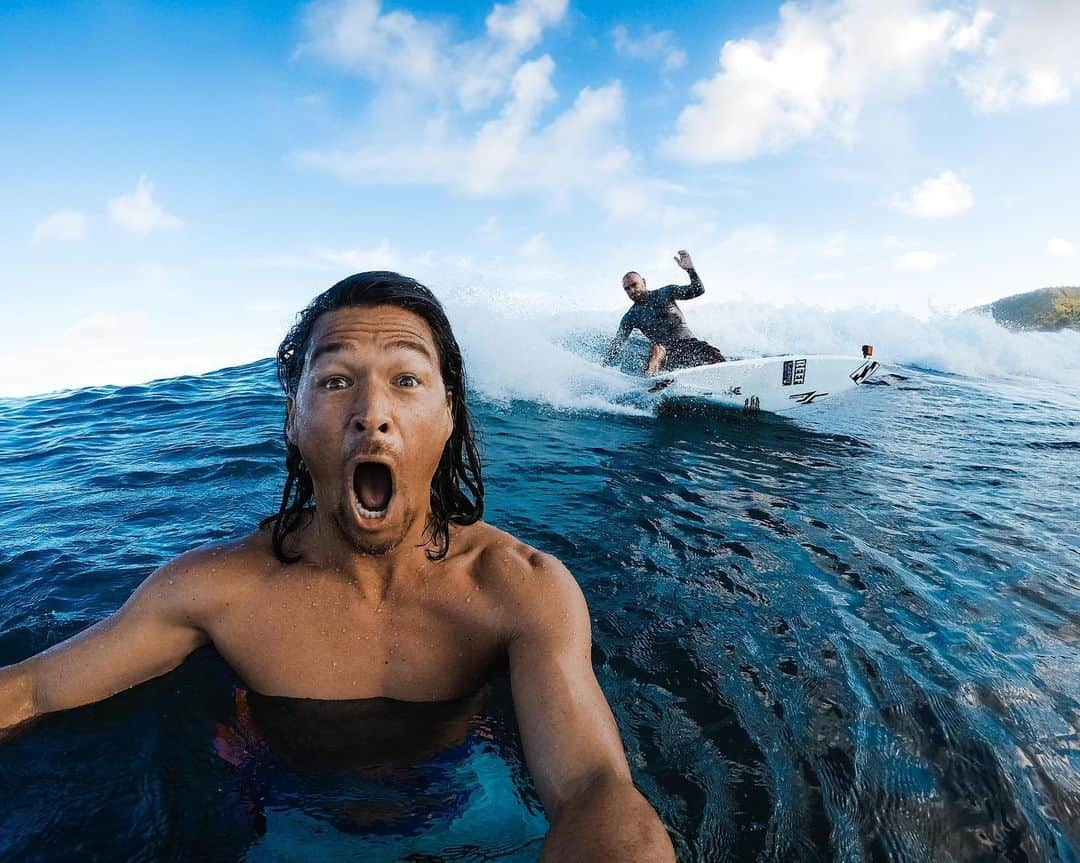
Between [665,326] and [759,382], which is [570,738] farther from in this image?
[665,326]

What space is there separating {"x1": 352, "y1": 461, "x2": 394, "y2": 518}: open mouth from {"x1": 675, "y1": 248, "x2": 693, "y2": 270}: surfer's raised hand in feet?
29.9

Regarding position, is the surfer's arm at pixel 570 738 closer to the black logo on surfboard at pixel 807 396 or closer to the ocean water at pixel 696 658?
the ocean water at pixel 696 658

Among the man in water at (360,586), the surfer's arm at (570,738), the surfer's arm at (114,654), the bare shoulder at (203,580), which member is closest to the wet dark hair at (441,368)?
the man in water at (360,586)

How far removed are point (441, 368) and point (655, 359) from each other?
29.9 ft

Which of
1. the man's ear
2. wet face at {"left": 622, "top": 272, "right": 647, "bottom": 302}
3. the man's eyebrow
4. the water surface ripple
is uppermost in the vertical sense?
wet face at {"left": 622, "top": 272, "right": 647, "bottom": 302}

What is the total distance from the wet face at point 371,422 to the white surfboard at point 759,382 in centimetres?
834

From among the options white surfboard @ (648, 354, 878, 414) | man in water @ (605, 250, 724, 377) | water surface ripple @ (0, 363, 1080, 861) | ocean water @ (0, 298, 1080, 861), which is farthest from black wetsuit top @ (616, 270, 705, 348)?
water surface ripple @ (0, 363, 1080, 861)

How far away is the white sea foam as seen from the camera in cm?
1081

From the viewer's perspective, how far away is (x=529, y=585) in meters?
1.99

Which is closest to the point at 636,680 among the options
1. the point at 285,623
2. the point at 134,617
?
the point at 285,623

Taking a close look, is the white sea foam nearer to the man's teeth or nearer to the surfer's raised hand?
the surfer's raised hand

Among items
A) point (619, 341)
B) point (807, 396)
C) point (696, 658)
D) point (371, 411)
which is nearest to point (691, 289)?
point (619, 341)

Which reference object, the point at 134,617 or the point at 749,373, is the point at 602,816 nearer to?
the point at 134,617

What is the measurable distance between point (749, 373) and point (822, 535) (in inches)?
231
